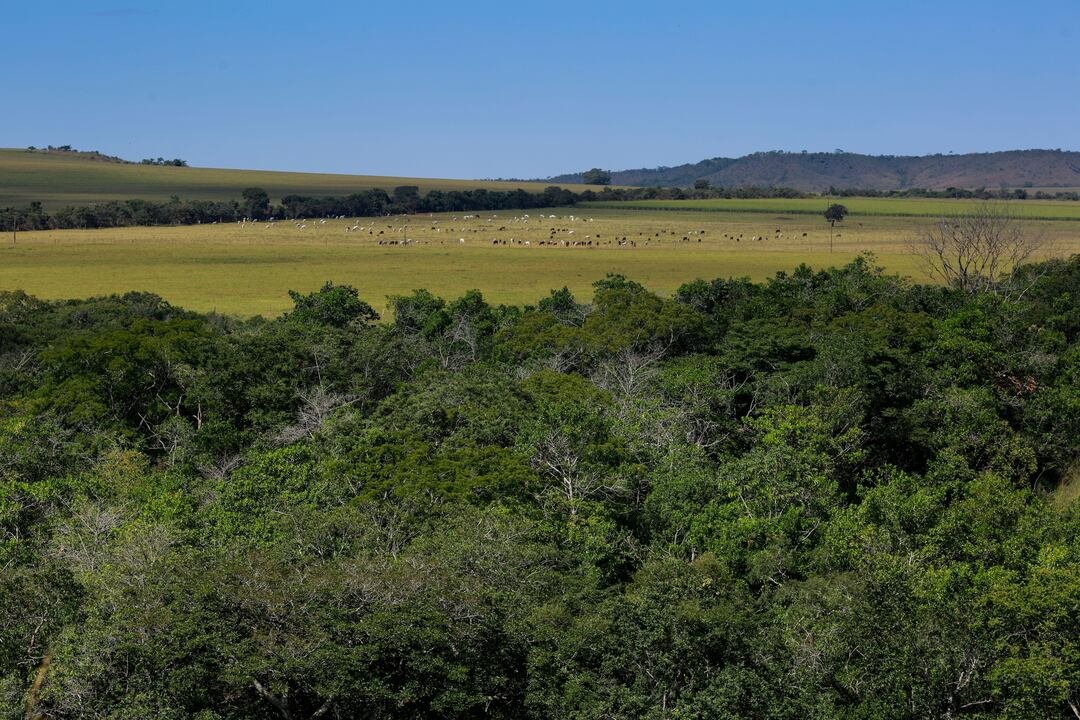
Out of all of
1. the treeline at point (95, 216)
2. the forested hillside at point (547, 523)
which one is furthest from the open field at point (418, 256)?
the forested hillside at point (547, 523)

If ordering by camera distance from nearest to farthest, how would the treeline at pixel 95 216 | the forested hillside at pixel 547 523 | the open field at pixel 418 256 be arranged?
the forested hillside at pixel 547 523, the open field at pixel 418 256, the treeline at pixel 95 216

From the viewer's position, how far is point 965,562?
3098cm

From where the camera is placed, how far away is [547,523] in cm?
3362

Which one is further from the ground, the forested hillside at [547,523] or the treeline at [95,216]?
the treeline at [95,216]

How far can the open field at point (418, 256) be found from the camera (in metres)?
106

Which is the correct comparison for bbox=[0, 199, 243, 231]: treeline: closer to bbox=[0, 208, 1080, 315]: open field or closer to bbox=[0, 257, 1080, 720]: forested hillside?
bbox=[0, 208, 1080, 315]: open field

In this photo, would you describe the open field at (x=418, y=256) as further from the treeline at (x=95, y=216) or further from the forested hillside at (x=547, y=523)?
the forested hillside at (x=547, y=523)

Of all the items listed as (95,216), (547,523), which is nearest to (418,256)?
(95,216)

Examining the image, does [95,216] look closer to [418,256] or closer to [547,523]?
[418,256]

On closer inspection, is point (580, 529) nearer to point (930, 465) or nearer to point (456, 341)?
point (930, 465)

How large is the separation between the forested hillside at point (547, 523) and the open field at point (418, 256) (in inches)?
1672

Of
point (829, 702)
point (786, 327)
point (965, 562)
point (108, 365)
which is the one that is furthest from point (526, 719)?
point (786, 327)

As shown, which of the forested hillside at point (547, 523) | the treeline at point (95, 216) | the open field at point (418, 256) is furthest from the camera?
the treeline at point (95, 216)

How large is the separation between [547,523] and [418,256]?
103646 mm
